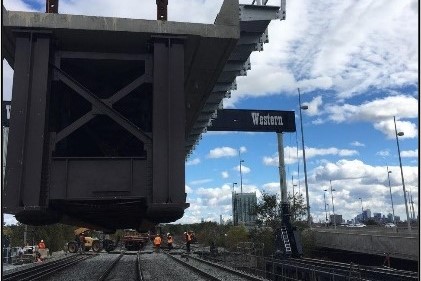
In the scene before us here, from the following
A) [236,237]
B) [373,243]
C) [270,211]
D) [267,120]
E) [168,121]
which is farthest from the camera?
[236,237]

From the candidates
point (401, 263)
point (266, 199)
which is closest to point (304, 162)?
point (266, 199)

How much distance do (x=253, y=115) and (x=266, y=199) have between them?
916cm

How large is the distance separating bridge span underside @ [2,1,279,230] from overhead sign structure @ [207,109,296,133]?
60.2 feet

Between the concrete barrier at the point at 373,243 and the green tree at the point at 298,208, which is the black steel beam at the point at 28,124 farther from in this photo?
the green tree at the point at 298,208

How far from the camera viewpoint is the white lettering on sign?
30.7 meters

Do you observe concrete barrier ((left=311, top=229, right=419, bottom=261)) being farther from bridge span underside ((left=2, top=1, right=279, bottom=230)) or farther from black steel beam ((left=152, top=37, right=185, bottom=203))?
bridge span underside ((left=2, top=1, right=279, bottom=230))

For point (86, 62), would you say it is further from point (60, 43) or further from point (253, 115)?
point (253, 115)

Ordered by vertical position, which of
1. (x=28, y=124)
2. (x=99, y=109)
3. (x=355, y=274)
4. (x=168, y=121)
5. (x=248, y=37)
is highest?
(x=248, y=37)

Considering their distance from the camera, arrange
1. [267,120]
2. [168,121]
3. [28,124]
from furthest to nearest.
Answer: [267,120] → [168,121] → [28,124]

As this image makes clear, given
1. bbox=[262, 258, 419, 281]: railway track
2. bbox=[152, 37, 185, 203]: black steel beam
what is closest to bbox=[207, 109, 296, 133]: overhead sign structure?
bbox=[262, 258, 419, 281]: railway track

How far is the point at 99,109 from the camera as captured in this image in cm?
1121

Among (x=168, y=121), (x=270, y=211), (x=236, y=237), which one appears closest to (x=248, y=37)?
(x=168, y=121)

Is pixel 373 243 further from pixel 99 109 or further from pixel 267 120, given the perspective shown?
pixel 99 109

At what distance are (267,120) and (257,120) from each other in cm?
73
